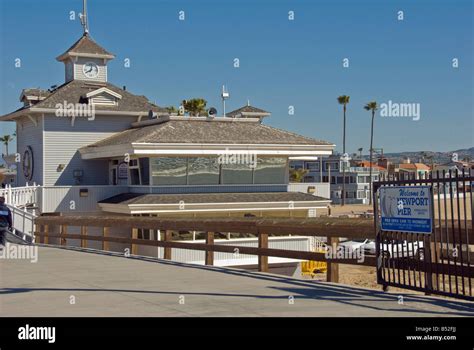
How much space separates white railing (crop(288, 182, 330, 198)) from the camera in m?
38.0

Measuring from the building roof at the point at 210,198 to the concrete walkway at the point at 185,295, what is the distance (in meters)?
16.2

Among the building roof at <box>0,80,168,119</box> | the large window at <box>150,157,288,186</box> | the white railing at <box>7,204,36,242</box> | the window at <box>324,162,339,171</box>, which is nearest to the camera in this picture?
the white railing at <box>7,204,36,242</box>

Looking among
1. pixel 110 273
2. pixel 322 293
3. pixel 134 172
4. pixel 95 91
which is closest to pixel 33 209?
pixel 134 172

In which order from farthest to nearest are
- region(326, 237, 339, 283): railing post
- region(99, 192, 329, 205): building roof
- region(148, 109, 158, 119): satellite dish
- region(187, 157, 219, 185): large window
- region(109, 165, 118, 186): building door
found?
region(148, 109, 158, 119): satellite dish < region(109, 165, 118, 186): building door < region(187, 157, 219, 185): large window < region(99, 192, 329, 205): building roof < region(326, 237, 339, 283): railing post

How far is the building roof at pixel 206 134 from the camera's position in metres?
33.2

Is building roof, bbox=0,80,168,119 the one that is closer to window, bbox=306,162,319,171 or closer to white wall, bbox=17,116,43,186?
white wall, bbox=17,116,43,186

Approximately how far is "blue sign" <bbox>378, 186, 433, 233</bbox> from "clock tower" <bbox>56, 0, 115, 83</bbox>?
1258 inches

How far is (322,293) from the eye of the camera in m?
11.3

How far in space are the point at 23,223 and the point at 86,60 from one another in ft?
59.8

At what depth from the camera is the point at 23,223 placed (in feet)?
82.8
